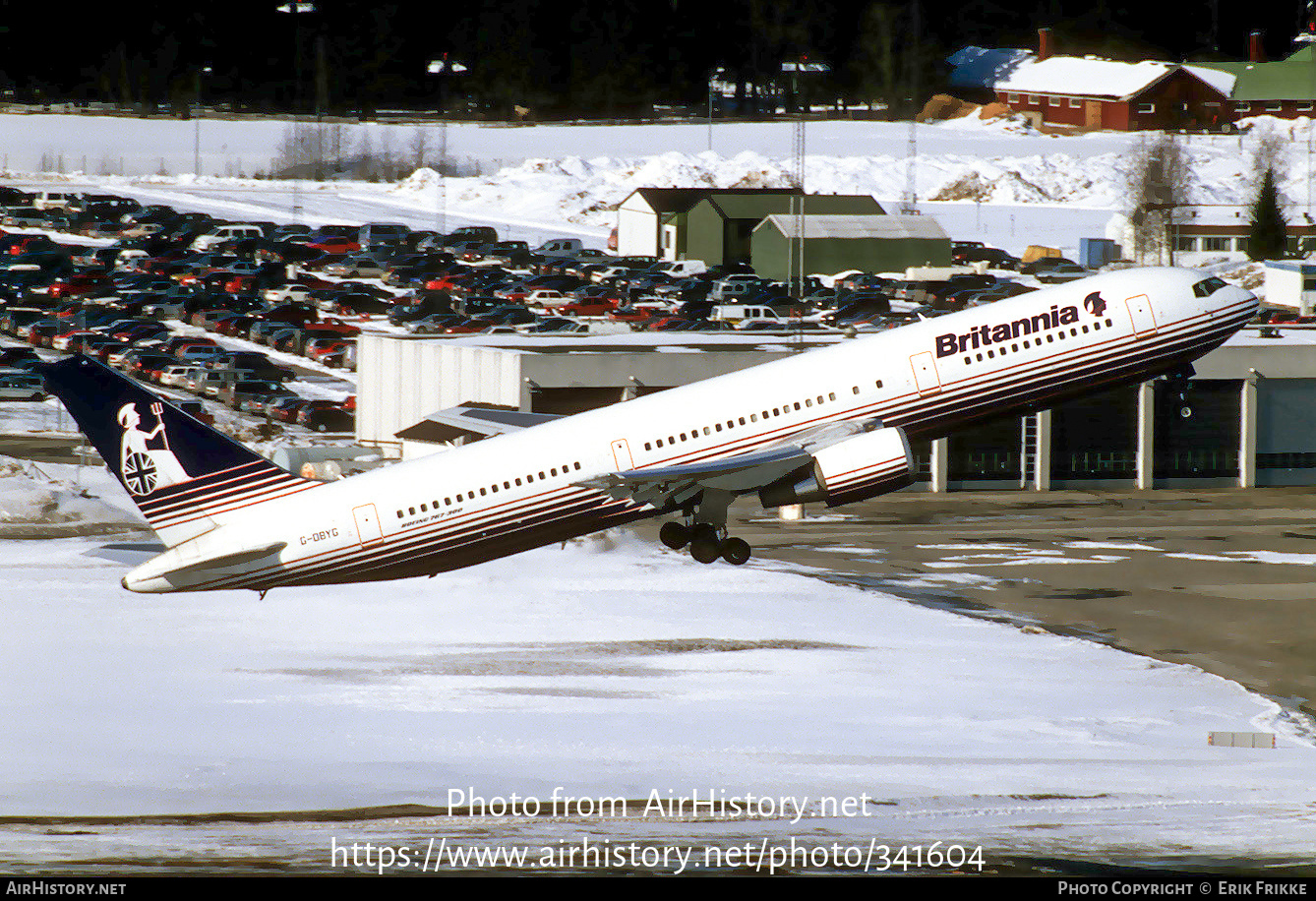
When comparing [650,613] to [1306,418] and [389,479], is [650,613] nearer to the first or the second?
[389,479]

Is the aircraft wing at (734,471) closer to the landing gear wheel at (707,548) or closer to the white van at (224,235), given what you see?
the landing gear wheel at (707,548)

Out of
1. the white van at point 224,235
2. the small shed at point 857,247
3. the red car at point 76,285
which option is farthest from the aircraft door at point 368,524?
the white van at point 224,235

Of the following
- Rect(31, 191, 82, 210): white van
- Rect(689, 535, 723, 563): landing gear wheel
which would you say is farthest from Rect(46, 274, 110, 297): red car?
Rect(689, 535, 723, 563): landing gear wheel

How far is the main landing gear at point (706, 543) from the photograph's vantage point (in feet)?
193

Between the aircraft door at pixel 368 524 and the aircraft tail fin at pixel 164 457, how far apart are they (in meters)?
2.03

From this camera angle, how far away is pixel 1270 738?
2005 inches

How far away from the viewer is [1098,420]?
96.9m

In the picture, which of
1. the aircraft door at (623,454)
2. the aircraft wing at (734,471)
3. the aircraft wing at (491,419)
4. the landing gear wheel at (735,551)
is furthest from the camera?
the aircraft wing at (491,419)

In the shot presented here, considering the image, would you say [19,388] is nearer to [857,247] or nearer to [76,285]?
[76,285]

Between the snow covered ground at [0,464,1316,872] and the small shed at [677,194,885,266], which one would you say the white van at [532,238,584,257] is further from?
the snow covered ground at [0,464,1316,872]

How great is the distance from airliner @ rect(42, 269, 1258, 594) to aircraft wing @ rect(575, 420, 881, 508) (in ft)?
0.23

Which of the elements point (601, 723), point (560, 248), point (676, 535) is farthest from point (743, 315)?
point (601, 723)

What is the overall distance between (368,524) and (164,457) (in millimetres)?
6531
